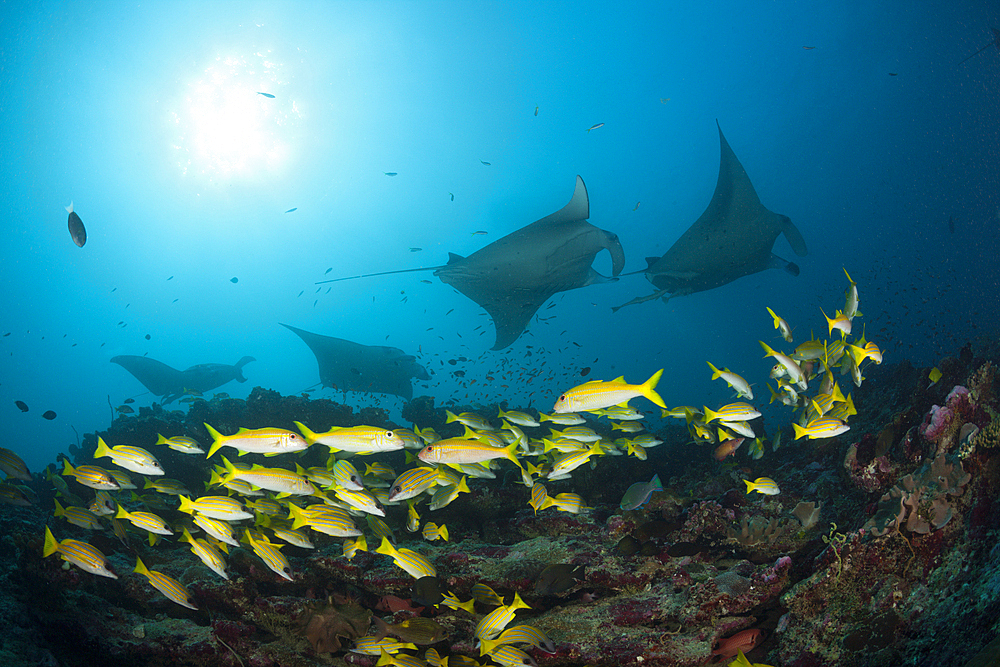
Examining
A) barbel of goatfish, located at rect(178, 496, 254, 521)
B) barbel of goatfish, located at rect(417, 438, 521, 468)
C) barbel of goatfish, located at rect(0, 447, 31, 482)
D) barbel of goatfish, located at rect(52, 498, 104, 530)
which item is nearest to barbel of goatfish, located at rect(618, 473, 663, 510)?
barbel of goatfish, located at rect(417, 438, 521, 468)

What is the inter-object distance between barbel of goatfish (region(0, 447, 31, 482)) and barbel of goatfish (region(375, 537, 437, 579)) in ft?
14.6

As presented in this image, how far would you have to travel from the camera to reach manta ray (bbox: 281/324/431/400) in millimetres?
14703

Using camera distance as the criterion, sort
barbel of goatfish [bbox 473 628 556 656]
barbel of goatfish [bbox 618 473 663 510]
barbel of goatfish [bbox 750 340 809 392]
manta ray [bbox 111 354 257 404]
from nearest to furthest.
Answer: barbel of goatfish [bbox 473 628 556 656] → barbel of goatfish [bbox 750 340 809 392] → barbel of goatfish [bbox 618 473 663 510] → manta ray [bbox 111 354 257 404]

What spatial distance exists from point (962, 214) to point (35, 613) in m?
69.4

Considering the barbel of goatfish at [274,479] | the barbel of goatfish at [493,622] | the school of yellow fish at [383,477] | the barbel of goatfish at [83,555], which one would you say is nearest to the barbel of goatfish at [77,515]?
the school of yellow fish at [383,477]

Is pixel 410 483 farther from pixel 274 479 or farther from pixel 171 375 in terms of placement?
pixel 171 375

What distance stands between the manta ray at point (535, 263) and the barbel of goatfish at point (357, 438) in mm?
6780

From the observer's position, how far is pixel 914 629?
2.65 m

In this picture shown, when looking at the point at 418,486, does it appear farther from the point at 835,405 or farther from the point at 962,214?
the point at 962,214

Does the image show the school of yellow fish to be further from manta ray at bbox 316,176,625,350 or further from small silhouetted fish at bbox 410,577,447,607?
manta ray at bbox 316,176,625,350

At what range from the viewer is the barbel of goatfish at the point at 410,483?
370cm

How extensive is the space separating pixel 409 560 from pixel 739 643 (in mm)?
2874

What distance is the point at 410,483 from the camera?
3.74m

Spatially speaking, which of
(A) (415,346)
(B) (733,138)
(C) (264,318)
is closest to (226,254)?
(C) (264,318)
